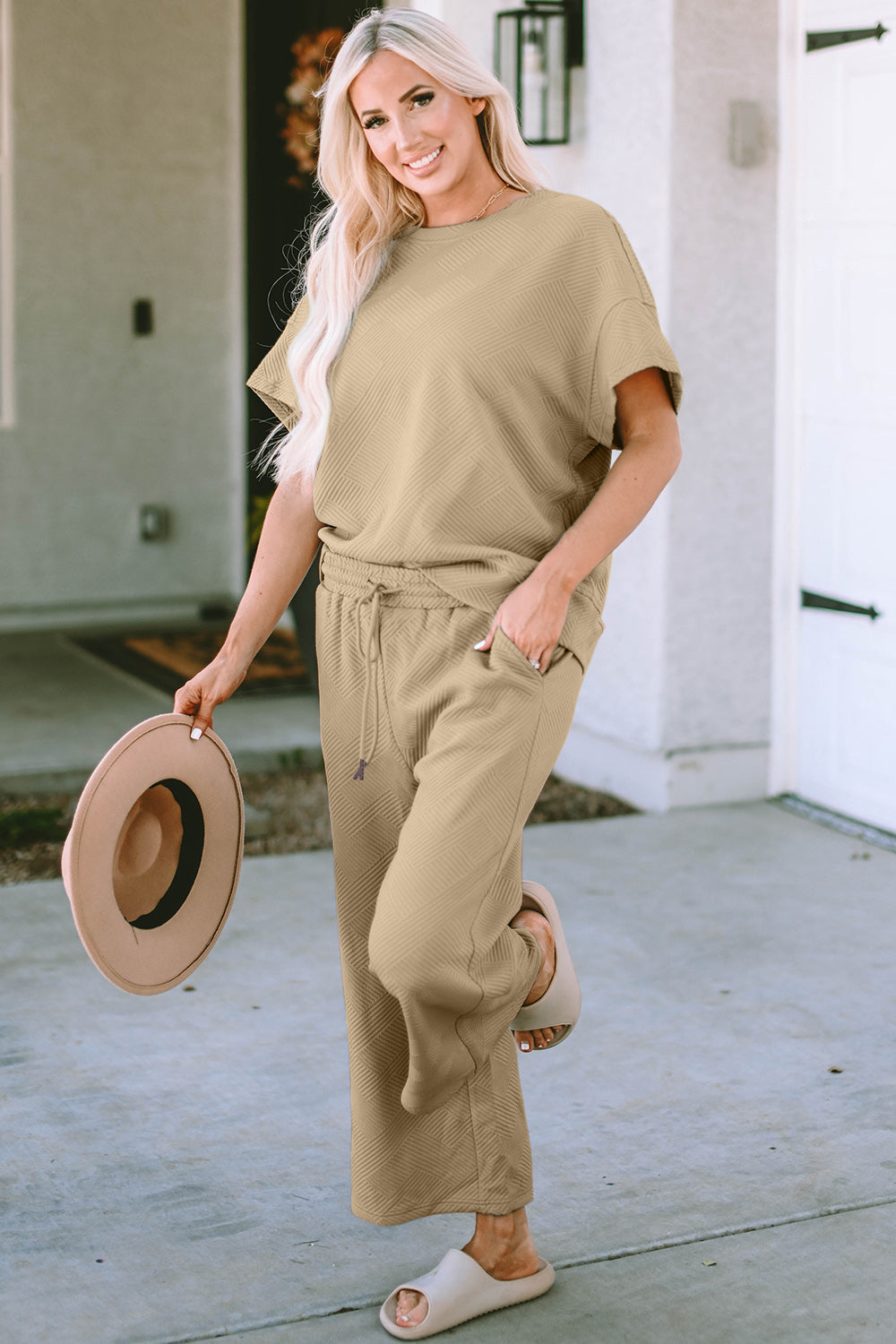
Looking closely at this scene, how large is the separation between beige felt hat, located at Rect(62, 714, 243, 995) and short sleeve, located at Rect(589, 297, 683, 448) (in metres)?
0.72

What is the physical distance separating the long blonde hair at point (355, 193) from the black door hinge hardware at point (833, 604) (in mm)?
2667

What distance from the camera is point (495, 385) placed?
212 cm

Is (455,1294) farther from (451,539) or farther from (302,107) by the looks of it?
(302,107)

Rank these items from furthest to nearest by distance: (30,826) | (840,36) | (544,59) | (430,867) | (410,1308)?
(544,59)
(30,826)
(840,36)
(410,1308)
(430,867)

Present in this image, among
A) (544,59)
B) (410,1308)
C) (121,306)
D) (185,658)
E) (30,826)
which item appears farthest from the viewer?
(121,306)

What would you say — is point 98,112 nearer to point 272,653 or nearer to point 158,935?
point 272,653

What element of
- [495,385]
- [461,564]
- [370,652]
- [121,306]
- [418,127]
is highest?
[121,306]

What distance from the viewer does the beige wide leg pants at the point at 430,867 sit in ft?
6.88

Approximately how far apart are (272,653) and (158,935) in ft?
16.6

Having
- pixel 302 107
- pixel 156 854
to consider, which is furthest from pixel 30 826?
pixel 302 107

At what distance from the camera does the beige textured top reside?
212 cm

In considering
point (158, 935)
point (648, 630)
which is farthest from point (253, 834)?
point (158, 935)

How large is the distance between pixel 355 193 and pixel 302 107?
19.2 ft

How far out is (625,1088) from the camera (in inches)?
123
